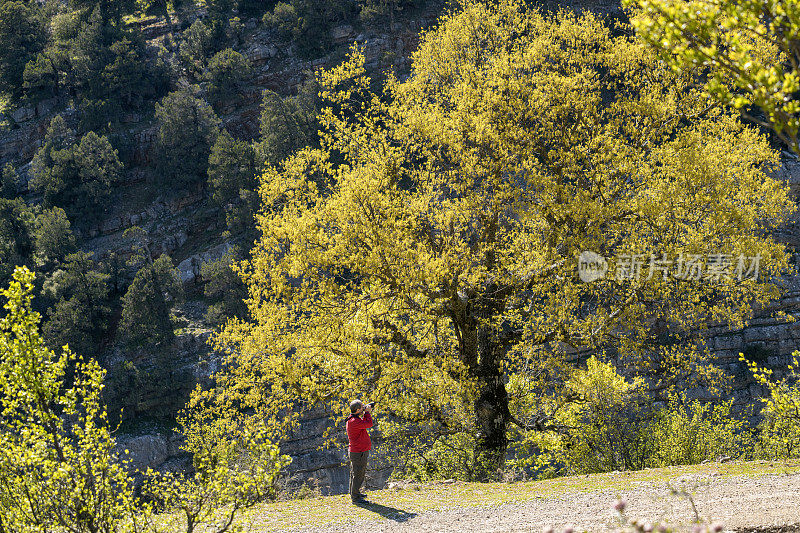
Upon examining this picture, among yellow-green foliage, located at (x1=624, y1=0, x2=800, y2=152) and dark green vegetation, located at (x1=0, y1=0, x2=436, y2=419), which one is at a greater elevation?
yellow-green foliage, located at (x1=624, y1=0, x2=800, y2=152)

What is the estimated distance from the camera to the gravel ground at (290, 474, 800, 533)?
909 centimetres

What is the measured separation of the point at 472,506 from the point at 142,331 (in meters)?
41.5

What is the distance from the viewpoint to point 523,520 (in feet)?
35.3

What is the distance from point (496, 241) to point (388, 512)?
917 cm

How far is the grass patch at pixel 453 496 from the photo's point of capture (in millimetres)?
11836

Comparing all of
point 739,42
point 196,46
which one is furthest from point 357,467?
point 196,46

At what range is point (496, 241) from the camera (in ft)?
61.3

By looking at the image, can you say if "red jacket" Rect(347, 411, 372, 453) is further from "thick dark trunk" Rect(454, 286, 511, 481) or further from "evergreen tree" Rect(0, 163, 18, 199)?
"evergreen tree" Rect(0, 163, 18, 199)

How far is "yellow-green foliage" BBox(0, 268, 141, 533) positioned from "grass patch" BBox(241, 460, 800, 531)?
3491 millimetres

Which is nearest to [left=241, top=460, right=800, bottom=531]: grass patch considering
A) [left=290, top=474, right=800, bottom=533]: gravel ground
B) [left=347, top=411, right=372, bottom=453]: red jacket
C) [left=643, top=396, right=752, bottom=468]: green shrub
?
[left=290, top=474, right=800, bottom=533]: gravel ground

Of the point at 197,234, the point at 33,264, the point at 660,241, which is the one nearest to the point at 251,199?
the point at 197,234

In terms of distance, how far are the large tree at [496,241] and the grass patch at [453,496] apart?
137 inches

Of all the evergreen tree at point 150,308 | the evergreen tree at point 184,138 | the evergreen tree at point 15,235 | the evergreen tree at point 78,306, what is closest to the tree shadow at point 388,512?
the evergreen tree at point 150,308

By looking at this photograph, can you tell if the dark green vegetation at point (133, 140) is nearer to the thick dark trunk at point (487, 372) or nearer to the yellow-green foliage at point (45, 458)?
the thick dark trunk at point (487, 372)
